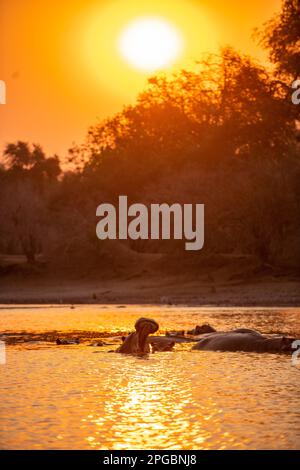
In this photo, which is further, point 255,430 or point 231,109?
point 231,109

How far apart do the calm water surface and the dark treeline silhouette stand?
2658 centimetres

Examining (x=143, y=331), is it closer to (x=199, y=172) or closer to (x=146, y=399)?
(x=146, y=399)

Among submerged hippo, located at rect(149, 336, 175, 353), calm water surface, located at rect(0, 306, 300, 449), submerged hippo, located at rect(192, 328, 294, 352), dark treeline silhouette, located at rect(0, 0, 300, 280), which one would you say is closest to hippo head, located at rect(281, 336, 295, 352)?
submerged hippo, located at rect(192, 328, 294, 352)

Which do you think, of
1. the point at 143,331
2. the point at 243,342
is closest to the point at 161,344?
the point at 143,331

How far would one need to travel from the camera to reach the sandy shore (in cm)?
3972

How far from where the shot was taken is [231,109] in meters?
56.5

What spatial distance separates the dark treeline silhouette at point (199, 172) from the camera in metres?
46.7

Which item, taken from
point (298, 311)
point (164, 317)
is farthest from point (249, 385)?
point (298, 311)

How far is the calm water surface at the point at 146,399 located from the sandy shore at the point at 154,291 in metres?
19.0

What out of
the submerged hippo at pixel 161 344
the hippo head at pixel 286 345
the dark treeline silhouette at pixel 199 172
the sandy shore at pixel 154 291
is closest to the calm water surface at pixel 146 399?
the submerged hippo at pixel 161 344

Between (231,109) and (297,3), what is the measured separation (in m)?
10.4

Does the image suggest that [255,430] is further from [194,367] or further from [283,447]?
[194,367]

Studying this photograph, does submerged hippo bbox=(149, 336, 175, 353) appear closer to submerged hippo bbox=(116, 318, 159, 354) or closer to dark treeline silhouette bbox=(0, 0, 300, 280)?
submerged hippo bbox=(116, 318, 159, 354)

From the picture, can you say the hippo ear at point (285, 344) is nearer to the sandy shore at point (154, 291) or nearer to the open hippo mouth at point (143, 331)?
the open hippo mouth at point (143, 331)
